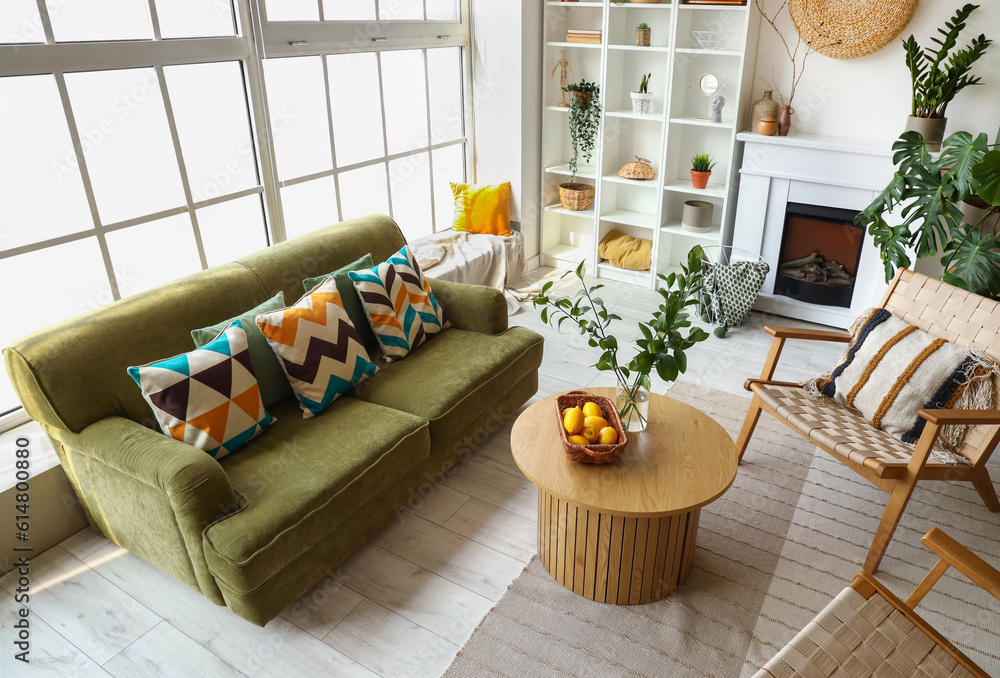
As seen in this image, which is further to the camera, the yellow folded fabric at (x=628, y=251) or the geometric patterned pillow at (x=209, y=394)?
the yellow folded fabric at (x=628, y=251)

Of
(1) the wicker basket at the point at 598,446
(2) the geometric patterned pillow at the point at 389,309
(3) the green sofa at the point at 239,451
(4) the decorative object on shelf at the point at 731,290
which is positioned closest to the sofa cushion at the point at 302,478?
(3) the green sofa at the point at 239,451

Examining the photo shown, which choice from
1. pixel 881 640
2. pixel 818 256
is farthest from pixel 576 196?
pixel 881 640

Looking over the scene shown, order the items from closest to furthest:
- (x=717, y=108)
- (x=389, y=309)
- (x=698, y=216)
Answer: (x=389, y=309), (x=717, y=108), (x=698, y=216)

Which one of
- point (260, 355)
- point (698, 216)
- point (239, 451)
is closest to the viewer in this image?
point (239, 451)

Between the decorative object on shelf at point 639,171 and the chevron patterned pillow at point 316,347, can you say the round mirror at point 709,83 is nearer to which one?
the decorative object on shelf at point 639,171

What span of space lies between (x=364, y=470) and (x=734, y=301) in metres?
2.52

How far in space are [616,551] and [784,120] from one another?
9.42 ft

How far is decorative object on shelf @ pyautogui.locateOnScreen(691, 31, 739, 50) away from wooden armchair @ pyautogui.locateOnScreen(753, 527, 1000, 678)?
3.25 meters

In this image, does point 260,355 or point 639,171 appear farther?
point 639,171

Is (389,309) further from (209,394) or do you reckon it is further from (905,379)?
(905,379)

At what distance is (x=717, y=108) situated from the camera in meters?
3.96

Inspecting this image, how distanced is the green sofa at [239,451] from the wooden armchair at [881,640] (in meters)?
1.27

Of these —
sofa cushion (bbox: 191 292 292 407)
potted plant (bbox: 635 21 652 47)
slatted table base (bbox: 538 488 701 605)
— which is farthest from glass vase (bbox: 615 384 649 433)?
potted plant (bbox: 635 21 652 47)

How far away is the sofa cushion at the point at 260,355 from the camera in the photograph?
228 cm
